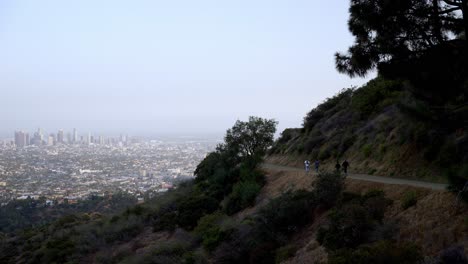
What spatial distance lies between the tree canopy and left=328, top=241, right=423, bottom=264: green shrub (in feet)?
13.6

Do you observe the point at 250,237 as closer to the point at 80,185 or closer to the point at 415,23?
the point at 415,23

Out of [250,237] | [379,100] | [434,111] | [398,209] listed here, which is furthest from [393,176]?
[379,100]

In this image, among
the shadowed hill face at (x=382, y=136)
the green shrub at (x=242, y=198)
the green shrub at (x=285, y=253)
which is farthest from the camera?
the green shrub at (x=242, y=198)

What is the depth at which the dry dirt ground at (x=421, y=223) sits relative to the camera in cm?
987

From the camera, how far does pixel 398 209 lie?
508 inches

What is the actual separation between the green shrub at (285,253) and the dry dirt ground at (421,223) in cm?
23

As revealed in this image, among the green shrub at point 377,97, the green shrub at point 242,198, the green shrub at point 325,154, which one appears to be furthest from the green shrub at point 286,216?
the green shrub at point 377,97

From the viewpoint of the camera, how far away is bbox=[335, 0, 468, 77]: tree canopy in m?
9.71

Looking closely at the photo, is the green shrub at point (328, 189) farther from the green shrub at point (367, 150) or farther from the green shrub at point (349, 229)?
the green shrub at point (367, 150)

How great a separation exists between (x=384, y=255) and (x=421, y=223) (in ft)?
8.44

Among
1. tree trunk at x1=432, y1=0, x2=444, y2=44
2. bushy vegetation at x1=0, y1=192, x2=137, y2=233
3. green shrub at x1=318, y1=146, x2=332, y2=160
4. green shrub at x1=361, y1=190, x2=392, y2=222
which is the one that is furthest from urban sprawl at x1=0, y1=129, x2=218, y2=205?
tree trunk at x1=432, y1=0, x2=444, y2=44

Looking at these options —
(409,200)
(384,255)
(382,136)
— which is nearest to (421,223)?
(409,200)

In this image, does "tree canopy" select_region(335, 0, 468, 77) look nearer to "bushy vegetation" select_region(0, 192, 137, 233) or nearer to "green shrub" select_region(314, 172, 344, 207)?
"green shrub" select_region(314, 172, 344, 207)

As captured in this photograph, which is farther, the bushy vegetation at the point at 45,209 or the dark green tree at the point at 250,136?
the bushy vegetation at the point at 45,209
